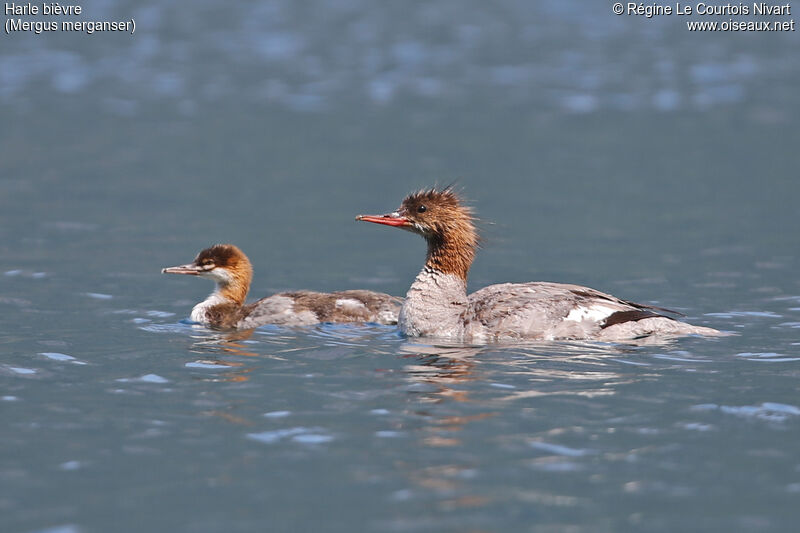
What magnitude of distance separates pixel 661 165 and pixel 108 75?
41.8 feet

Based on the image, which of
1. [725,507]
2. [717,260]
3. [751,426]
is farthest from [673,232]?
[725,507]

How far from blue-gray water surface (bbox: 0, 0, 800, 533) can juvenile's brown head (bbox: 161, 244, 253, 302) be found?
507 millimetres

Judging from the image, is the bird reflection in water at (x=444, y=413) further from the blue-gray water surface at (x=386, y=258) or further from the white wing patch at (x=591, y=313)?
the white wing patch at (x=591, y=313)

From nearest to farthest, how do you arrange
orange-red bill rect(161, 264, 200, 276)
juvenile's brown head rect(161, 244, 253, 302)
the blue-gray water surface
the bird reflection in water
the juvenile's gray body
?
the bird reflection in water
the blue-gray water surface
the juvenile's gray body
orange-red bill rect(161, 264, 200, 276)
juvenile's brown head rect(161, 244, 253, 302)

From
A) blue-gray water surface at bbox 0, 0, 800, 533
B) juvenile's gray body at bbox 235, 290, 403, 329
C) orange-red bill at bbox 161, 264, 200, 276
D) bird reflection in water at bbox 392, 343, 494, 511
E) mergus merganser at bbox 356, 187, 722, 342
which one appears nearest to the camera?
bird reflection in water at bbox 392, 343, 494, 511

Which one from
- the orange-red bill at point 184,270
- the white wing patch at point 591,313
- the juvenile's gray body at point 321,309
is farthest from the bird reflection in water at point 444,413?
the orange-red bill at point 184,270

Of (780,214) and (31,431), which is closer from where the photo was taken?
(31,431)

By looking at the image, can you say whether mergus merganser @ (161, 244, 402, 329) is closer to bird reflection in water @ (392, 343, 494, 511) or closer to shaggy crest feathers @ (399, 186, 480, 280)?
shaggy crest feathers @ (399, 186, 480, 280)

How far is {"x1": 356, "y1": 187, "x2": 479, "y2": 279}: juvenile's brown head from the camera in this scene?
12.2 m

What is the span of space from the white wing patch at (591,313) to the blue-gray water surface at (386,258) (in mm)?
314

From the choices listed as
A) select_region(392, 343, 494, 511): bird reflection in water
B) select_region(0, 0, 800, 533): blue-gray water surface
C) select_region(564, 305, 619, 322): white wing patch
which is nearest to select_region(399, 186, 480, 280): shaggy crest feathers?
select_region(0, 0, 800, 533): blue-gray water surface

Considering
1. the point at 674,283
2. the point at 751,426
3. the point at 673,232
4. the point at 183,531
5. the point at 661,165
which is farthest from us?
the point at 661,165

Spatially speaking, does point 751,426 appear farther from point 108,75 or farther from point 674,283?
point 108,75

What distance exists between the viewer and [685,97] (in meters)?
25.6
